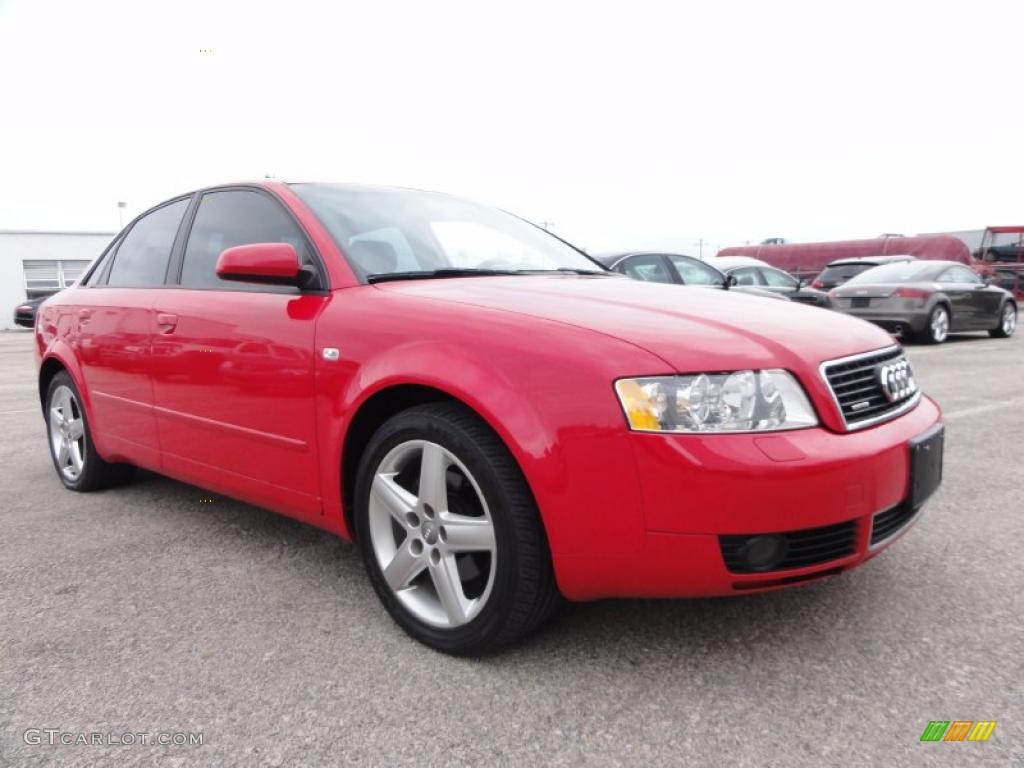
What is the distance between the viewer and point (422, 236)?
9.70ft

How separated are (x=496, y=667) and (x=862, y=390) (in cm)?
125

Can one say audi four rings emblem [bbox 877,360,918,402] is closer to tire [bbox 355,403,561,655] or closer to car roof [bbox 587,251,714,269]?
tire [bbox 355,403,561,655]

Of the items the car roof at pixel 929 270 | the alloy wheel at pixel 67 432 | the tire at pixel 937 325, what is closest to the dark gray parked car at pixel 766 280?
the car roof at pixel 929 270

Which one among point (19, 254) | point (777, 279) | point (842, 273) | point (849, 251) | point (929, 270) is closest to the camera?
point (929, 270)

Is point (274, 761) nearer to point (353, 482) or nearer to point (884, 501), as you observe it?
point (353, 482)

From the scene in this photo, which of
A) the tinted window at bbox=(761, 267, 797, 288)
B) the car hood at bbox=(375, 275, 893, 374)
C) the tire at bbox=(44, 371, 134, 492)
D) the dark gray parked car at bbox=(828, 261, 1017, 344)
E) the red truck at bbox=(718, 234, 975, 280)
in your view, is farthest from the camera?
the red truck at bbox=(718, 234, 975, 280)

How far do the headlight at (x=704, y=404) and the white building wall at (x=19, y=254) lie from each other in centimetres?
3360

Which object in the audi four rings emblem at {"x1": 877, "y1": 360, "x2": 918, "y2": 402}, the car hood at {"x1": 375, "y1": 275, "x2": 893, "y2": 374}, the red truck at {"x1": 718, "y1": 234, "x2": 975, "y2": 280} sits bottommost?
the red truck at {"x1": 718, "y1": 234, "x2": 975, "y2": 280}

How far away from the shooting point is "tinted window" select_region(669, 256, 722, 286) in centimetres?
875

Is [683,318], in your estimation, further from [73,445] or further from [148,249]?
[73,445]

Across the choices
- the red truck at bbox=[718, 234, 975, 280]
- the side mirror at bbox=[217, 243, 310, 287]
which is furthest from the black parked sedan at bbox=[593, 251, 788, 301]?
the red truck at bbox=[718, 234, 975, 280]

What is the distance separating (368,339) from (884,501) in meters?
1.49

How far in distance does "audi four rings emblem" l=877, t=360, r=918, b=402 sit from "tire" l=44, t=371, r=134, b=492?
3505 mm

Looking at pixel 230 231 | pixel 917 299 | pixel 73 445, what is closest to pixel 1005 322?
pixel 917 299
